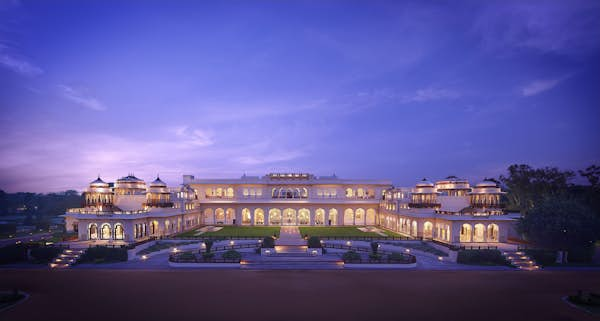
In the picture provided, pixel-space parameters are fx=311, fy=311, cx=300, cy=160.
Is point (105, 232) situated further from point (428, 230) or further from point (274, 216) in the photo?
point (428, 230)

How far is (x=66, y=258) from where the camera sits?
31734mm

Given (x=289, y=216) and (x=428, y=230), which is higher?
(x=428, y=230)

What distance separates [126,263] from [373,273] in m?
24.0

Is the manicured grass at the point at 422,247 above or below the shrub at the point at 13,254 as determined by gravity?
below

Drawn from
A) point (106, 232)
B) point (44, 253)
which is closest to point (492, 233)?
point (106, 232)

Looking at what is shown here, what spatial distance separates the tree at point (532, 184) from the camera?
167 feet

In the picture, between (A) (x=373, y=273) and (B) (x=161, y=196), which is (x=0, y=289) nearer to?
(B) (x=161, y=196)

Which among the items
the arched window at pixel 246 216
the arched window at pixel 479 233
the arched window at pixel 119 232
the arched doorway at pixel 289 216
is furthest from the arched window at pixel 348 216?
the arched window at pixel 119 232

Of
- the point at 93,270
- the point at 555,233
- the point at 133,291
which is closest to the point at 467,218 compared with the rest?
the point at 555,233

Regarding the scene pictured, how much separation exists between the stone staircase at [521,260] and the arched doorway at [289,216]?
35477 millimetres

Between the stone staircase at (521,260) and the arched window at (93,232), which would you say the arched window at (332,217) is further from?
the arched window at (93,232)

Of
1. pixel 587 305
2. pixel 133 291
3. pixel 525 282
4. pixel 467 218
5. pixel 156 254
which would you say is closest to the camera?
pixel 587 305

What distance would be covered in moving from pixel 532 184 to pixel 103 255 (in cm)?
6364

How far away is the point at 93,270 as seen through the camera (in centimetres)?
2866
